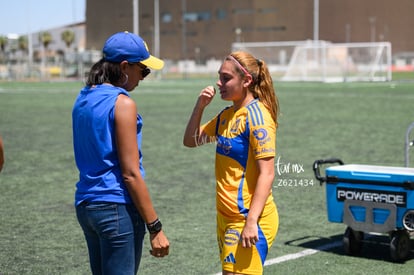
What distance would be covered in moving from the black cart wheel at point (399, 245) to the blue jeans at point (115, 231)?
10.3 feet

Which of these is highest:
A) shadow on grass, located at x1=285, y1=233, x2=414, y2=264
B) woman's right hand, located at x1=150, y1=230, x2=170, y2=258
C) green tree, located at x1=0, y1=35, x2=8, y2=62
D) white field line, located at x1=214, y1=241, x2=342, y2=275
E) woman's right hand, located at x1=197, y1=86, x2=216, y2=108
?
green tree, located at x1=0, y1=35, x2=8, y2=62

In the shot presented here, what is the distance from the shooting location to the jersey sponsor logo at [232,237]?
3943mm

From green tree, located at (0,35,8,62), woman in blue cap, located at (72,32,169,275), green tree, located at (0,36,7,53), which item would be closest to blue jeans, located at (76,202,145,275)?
woman in blue cap, located at (72,32,169,275)

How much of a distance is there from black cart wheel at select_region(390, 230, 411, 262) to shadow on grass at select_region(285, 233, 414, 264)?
0.06 metres

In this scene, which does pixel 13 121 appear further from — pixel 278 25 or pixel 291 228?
pixel 278 25

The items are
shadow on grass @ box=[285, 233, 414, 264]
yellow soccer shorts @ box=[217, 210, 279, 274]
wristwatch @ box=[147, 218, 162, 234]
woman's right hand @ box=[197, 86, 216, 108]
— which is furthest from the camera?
shadow on grass @ box=[285, 233, 414, 264]

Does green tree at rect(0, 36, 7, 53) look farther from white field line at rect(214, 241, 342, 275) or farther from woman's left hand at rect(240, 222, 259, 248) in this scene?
woman's left hand at rect(240, 222, 259, 248)

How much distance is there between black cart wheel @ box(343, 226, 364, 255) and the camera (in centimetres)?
642

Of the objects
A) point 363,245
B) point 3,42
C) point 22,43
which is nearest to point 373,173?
point 363,245

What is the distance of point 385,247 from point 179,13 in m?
102

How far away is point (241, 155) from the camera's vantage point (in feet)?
12.9

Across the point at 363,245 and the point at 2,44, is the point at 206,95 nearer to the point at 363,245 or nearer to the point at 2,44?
the point at 363,245

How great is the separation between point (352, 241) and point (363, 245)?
403mm

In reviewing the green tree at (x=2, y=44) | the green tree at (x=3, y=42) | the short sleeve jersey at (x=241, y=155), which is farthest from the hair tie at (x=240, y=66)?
the green tree at (x=3, y=42)
